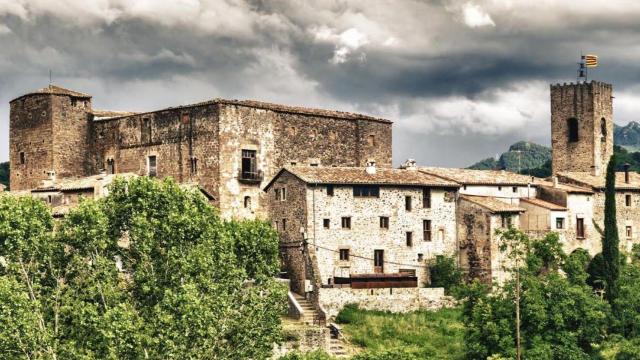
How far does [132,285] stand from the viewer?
44594 mm

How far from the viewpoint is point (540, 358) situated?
154ft

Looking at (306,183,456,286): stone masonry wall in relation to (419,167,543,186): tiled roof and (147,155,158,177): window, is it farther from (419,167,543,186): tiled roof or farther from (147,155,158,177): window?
(147,155,158,177): window

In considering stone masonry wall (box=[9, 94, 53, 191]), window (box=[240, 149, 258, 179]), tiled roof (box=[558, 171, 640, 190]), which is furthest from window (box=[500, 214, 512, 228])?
stone masonry wall (box=[9, 94, 53, 191])

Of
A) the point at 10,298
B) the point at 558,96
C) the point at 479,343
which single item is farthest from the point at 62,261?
the point at 558,96

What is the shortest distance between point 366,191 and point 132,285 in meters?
19.6

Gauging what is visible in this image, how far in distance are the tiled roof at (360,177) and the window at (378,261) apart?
3.99 meters

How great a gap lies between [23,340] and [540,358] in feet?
72.4

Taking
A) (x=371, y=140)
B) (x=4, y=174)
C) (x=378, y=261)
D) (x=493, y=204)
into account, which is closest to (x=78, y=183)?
(x=378, y=261)

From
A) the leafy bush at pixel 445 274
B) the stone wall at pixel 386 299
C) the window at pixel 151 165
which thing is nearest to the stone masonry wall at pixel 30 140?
the window at pixel 151 165

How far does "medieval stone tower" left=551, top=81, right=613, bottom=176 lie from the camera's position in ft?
265

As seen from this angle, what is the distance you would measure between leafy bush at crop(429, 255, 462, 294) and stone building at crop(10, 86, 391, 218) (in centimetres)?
1110

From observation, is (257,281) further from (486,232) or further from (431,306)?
(486,232)

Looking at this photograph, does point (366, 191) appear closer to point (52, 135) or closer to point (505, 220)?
point (505, 220)

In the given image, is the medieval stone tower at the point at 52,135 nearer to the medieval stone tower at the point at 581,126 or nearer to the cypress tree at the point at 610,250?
the cypress tree at the point at 610,250
